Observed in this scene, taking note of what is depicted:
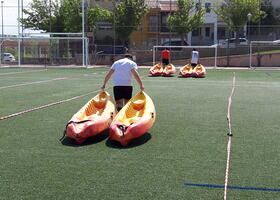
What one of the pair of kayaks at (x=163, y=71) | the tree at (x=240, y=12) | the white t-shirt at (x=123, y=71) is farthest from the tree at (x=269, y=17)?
the white t-shirt at (x=123, y=71)

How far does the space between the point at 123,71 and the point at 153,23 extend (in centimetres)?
4372

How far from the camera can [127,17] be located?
139 feet

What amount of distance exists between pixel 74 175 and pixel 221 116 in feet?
18.1

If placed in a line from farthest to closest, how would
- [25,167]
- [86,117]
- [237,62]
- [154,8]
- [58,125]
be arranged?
[154,8]
[237,62]
[58,125]
[86,117]
[25,167]

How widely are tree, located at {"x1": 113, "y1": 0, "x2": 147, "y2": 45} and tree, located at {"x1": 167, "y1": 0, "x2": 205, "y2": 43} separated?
3.38 meters

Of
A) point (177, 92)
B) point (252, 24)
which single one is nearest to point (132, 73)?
point (177, 92)

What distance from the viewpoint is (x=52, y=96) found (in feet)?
47.7

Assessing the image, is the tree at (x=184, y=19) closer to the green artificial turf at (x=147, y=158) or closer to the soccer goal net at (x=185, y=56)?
the soccer goal net at (x=185, y=56)

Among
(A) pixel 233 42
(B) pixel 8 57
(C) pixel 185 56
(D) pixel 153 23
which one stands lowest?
(B) pixel 8 57

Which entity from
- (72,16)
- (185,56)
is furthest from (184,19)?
(72,16)

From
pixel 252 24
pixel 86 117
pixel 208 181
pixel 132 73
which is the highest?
pixel 252 24

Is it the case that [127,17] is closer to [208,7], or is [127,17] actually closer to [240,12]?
[208,7]

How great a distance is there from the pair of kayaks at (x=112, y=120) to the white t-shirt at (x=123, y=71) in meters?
0.48

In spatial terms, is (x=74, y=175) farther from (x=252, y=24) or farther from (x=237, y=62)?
(x=252, y=24)
